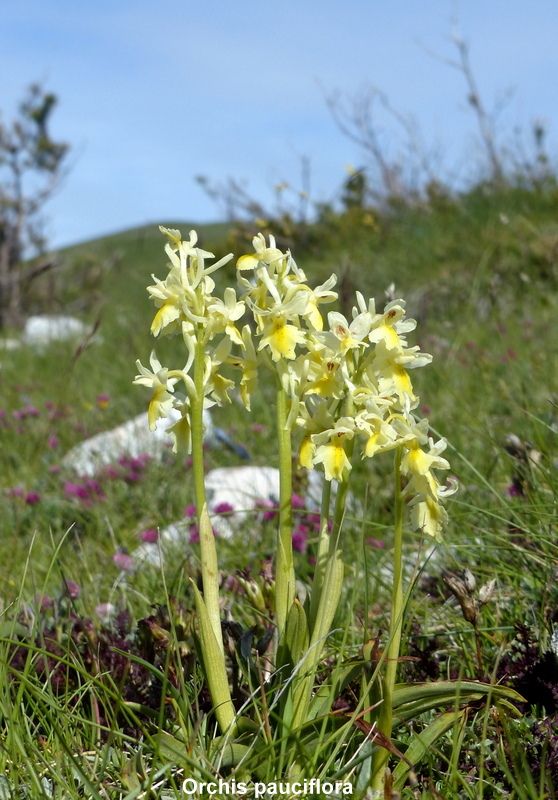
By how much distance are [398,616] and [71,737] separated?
71 cm

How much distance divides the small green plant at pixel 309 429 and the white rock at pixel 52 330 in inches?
228

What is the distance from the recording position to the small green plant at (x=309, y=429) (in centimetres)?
126

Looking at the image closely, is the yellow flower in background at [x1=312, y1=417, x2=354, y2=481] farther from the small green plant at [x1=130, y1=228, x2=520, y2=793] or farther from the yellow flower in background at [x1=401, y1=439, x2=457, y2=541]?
the yellow flower in background at [x1=401, y1=439, x2=457, y2=541]

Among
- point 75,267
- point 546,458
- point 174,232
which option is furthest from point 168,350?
point 75,267

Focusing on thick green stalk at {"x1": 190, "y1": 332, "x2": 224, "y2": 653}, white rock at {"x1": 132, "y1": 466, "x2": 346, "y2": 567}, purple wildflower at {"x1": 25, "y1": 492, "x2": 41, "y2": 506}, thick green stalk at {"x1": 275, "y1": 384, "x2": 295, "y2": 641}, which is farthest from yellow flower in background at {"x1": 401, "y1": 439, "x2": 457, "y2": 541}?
purple wildflower at {"x1": 25, "y1": 492, "x2": 41, "y2": 506}

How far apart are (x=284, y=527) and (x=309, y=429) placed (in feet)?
0.63

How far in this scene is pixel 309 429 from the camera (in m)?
1.38

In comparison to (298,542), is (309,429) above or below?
above

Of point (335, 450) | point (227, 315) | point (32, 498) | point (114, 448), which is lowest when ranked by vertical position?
point (32, 498)

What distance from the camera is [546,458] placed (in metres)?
2.20

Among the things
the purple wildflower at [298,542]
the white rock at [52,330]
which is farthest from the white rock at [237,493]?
the white rock at [52,330]

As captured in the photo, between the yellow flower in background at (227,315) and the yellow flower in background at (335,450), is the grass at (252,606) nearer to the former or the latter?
the yellow flower in background at (335,450)

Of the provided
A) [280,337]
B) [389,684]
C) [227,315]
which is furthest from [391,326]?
[389,684]

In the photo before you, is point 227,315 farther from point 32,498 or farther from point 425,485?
point 32,498
